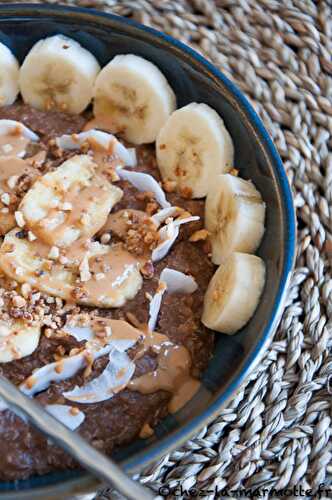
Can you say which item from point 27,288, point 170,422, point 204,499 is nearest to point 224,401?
point 170,422

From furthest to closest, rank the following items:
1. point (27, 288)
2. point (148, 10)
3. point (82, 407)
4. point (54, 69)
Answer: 1. point (148, 10)
2. point (54, 69)
3. point (27, 288)
4. point (82, 407)

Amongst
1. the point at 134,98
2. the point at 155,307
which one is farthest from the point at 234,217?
the point at 134,98

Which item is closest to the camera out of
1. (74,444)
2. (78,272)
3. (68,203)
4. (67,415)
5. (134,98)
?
(74,444)

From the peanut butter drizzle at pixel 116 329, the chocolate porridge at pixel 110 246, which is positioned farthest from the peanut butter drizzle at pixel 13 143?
the peanut butter drizzle at pixel 116 329

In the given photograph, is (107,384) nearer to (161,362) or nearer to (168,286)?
(161,362)

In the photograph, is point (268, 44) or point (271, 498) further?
point (268, 44)

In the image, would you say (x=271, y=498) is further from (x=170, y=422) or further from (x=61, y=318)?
(x=61, y=318)
